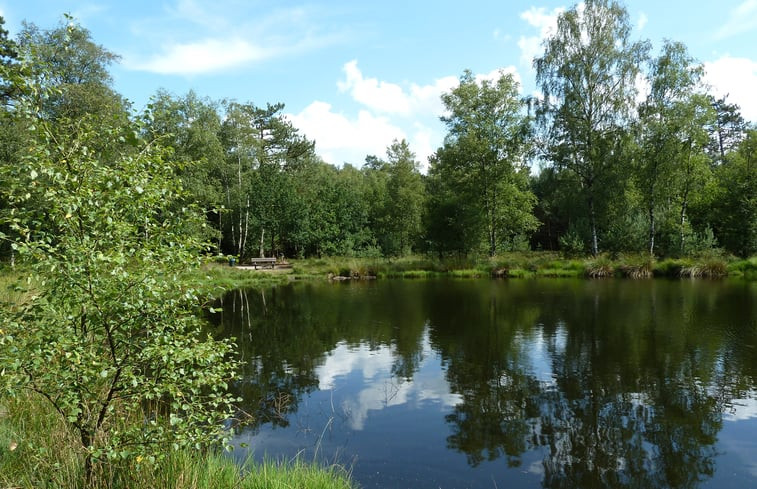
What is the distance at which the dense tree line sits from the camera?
34594 millimetres

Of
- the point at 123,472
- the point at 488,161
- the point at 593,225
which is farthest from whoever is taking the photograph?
the point at 488,161

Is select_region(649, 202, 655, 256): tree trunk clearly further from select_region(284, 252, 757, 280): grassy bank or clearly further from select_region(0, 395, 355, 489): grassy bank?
select_region(0, 395, 355, 489): grassy bank

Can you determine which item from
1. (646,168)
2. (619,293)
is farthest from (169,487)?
(646,168)

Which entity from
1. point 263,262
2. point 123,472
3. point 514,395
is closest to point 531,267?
point 263,262

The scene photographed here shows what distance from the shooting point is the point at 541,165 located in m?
39.8

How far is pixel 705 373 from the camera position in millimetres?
10594

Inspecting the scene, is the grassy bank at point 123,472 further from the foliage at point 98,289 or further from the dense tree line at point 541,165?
the dense tree line at point 541,165

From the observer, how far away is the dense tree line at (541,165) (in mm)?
34594

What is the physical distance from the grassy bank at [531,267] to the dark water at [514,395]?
11.9 metres

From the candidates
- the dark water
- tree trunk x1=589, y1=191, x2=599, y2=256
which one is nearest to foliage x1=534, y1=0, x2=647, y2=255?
tree trunk x1=589, y1=191, x2=599, y2=256

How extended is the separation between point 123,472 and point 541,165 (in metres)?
39.3

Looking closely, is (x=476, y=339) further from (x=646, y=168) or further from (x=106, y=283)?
(x=646, y=168)

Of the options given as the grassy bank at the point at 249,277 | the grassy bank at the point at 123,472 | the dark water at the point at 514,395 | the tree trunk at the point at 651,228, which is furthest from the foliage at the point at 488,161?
the grassy bank at the point at 123,472

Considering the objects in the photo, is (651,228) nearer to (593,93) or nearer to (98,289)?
(593,93)
